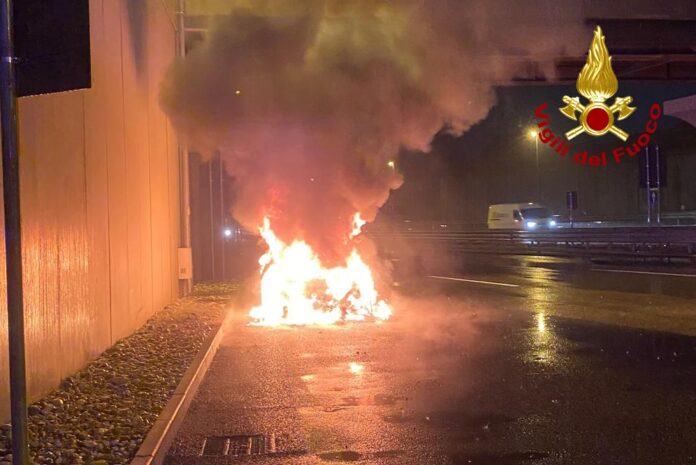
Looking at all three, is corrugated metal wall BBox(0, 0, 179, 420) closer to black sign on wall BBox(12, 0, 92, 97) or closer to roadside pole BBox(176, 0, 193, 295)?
roadside pole BBox(176, 0, 193, 295)

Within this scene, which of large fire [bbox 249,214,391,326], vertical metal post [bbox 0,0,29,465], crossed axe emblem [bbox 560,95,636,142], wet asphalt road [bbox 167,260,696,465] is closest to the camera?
→ vertical metal post [bbox 0,0,29,465]

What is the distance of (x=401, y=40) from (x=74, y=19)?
9.04m

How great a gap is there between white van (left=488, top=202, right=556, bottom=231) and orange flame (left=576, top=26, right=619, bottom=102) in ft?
53.0

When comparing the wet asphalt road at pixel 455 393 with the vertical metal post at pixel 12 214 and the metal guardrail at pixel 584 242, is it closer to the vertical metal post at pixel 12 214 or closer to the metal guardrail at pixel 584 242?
the vertical metal post at pixel 12 214

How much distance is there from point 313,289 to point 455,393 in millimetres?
5289

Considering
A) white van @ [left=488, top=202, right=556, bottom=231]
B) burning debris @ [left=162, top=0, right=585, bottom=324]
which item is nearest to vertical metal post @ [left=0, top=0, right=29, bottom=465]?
burning debris @ [left=162, top=0, right=585, bottom=324]

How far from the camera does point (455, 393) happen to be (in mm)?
6621

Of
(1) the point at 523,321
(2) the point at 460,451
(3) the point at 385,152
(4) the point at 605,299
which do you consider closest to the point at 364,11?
(3) the point at 385,152

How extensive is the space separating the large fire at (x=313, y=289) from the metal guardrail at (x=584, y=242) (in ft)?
44.5

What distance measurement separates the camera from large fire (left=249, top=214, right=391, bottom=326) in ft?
38.0

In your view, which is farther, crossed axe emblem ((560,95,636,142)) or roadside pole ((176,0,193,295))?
crossed axe emblem ((560,95,636,142))

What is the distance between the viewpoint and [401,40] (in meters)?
11.9

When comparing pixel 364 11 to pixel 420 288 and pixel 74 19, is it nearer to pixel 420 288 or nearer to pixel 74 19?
pixel 420 288

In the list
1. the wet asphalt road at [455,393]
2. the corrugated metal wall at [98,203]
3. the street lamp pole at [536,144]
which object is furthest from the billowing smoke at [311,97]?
the street lamp pole at [536,144]
